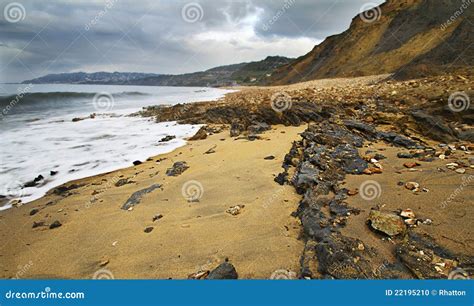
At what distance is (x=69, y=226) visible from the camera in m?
4.43

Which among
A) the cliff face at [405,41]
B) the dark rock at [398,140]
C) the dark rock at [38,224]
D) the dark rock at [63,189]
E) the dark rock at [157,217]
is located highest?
the cliff face at [405,41]

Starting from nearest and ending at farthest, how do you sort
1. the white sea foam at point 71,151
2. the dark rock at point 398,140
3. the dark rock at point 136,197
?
the dark rock at point 136,197, the dark rock at point 398,140, the white sea foam at point 71,151

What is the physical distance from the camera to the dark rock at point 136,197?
4.79 m

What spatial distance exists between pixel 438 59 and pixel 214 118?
1486cm

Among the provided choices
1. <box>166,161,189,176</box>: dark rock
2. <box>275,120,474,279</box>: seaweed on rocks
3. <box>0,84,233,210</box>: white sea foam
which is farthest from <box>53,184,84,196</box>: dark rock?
<box>275,120,474,279</box>: seaweed on rocks

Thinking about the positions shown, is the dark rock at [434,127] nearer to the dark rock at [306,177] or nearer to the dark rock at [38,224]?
the dark rock at [306,177]

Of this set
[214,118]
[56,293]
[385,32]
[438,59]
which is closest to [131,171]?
[56,293]

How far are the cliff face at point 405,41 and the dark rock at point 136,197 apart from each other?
1544cm

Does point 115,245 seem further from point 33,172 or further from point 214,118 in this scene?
point 214,118

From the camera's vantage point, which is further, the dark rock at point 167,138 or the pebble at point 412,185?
the dark rock at point 167,138

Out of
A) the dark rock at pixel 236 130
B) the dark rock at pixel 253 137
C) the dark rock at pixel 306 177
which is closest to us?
the dark rock at pixel 306 177

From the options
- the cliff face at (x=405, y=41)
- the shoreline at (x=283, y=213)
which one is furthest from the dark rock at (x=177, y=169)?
the cliff face at (x=405, y=41)

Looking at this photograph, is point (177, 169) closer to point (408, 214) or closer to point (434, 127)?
point (408, 214)

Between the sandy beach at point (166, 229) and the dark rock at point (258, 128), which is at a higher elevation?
the dark rock at point (258, 128)
